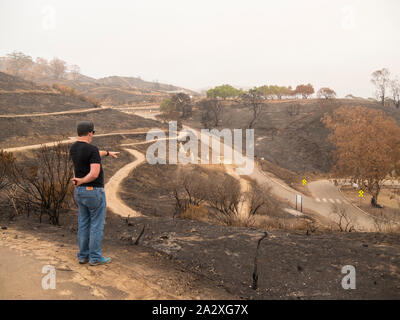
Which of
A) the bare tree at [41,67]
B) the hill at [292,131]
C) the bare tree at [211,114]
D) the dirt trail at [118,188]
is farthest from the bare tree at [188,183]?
the bare tree at [41,67]

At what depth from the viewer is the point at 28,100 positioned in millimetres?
38875

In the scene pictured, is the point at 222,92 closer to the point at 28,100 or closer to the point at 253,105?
the point at 253,105

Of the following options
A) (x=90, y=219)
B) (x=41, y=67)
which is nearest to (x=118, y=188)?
(x=90, y=219)

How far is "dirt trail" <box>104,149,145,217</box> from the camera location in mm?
14000

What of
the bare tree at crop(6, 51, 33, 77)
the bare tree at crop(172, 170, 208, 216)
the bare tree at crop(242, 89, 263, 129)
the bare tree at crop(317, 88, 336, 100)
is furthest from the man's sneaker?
the bare tree at crop(6, 51, 33, 77)

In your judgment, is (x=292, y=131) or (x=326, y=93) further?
(x=326, y=93)

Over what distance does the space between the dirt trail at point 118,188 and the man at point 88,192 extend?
22.1ft

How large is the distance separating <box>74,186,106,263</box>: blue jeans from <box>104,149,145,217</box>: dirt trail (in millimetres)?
6703

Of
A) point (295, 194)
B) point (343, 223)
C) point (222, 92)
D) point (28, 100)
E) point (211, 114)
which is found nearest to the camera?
point (343, 223)

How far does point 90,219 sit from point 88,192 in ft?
1.77

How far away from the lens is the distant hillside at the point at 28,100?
3528 cm

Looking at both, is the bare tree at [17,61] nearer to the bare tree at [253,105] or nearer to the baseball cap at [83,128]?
the bare tree at [253,105]

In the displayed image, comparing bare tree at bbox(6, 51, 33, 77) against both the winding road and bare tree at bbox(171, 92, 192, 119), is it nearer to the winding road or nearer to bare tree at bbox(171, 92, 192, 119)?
bare tree at bbox(171, 92, 192, 119)
